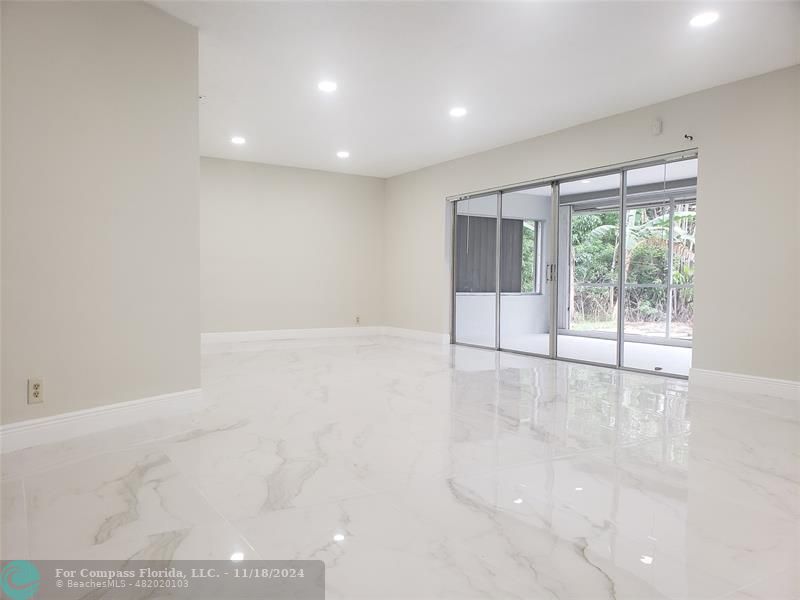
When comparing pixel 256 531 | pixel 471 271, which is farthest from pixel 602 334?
pixel 256 531

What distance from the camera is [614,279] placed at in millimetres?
5652

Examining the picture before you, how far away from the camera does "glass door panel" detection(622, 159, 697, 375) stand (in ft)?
16.4

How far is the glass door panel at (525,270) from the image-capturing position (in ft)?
21.1

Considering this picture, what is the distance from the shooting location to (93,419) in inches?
119

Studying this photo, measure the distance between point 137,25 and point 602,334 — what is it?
205 inches

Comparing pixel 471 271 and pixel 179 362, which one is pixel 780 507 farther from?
pixel 471 271

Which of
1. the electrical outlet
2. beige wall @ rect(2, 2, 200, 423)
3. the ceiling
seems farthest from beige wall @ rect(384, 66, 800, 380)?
the electrical outlet

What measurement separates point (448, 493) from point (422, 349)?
463cm

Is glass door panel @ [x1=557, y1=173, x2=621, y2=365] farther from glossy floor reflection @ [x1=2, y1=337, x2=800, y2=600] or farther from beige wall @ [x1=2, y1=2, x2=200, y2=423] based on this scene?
beige wall @ [x1=2, y1=2, x2=200, y2=423]

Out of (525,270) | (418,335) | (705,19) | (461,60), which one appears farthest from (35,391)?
(418,335)

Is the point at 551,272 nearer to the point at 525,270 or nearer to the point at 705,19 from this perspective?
the point at 525,270

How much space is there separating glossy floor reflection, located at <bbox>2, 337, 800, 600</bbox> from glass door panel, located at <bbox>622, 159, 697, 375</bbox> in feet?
4.38

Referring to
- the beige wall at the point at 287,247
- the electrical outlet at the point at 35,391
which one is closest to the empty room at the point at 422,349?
the electrical outlet at the point at 35,391

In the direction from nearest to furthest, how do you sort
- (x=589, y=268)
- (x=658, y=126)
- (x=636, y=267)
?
(x=658, y=126) < (x=636, y=267) < (x=589, y=268)
